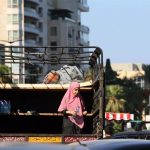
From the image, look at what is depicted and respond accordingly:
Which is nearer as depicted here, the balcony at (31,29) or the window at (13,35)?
the window at (13,35)

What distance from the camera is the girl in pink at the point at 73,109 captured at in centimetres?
957

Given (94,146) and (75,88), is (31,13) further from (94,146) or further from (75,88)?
(94,146)

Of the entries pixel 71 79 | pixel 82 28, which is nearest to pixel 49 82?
pixel 71 79

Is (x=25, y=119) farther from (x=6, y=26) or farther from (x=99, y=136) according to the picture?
(x=6, y=26)

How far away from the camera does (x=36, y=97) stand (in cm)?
1060

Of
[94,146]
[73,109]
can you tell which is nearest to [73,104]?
[73,109]

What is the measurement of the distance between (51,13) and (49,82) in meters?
109

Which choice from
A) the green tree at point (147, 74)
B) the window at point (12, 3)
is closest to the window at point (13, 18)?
the window at point (12, 3)

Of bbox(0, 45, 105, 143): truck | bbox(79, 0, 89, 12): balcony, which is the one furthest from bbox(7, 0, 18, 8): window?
bbox(0, 45, 105, 143): truck

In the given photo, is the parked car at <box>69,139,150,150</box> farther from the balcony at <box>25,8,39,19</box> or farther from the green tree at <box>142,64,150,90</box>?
the green tree at <box>142,64,150,90</box>

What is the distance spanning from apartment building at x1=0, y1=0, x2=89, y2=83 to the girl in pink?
269 feet

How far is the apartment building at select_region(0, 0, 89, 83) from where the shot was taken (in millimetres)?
102250

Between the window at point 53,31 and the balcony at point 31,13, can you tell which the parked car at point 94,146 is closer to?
the balcony at point 31,13

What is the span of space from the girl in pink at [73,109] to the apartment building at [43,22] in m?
81.9
